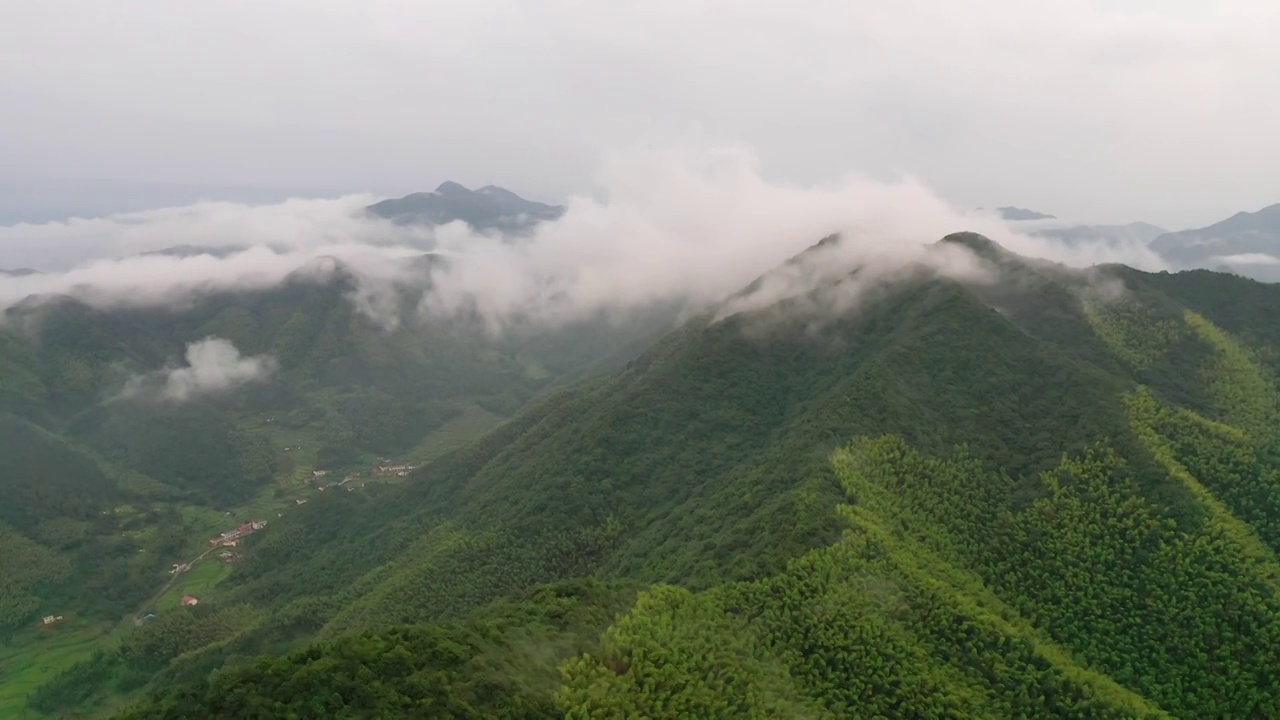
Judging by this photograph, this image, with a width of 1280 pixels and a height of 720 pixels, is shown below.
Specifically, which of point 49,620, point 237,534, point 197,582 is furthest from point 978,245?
point 49,620

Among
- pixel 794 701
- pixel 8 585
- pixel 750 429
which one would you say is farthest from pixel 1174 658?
pixel 8 585

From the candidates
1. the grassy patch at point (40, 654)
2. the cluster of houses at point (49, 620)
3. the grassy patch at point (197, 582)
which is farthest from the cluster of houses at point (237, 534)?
the grassy patch at point (40, 654)

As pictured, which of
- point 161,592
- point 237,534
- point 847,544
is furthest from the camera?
point 237,534

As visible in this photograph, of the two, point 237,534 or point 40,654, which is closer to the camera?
point 40,654

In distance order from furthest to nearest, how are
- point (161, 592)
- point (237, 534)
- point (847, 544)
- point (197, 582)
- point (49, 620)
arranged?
point (237, 534) → point (197, 582) → point (161, 592) → point (49, 620) → point (847, 544)

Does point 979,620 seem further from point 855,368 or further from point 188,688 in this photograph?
point 188,688

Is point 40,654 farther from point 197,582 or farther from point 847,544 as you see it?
point 847,544

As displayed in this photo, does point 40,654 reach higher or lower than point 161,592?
lower
